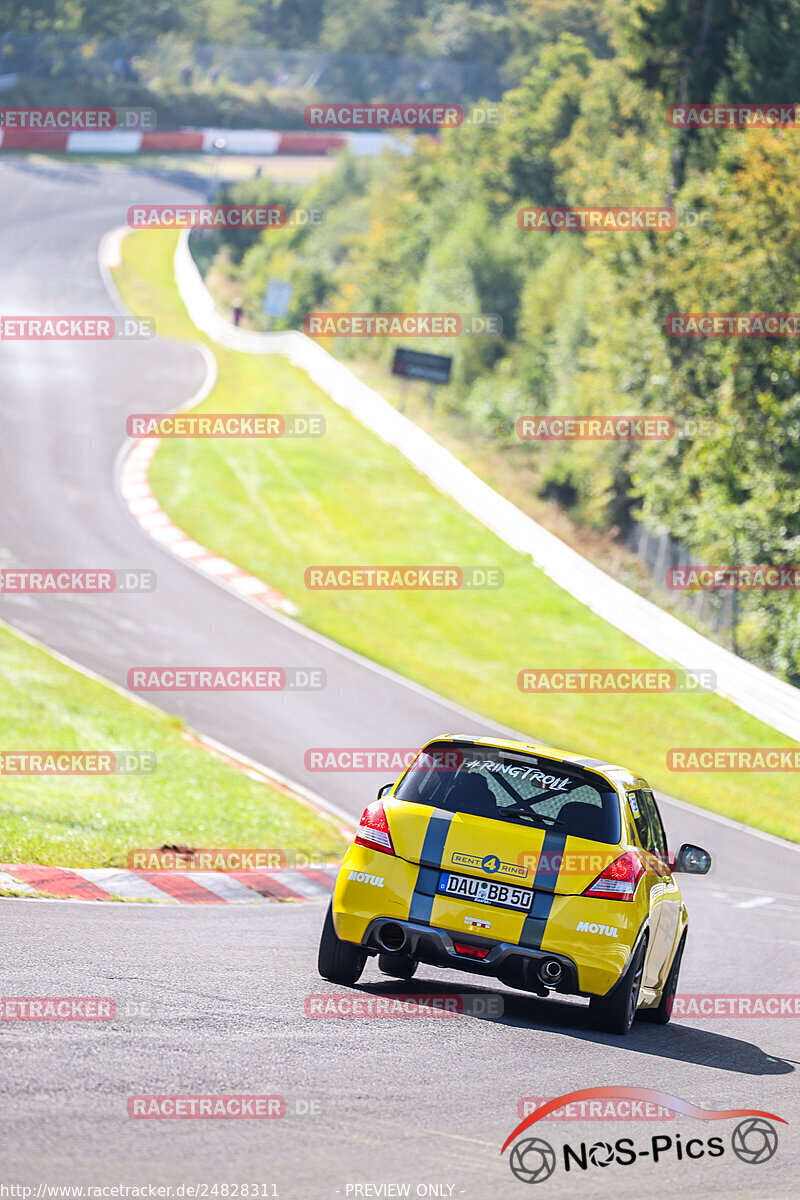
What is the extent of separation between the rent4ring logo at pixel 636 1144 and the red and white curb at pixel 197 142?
5755cm

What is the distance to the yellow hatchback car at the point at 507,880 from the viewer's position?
7527 millimetres

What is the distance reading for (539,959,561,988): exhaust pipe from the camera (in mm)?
7496

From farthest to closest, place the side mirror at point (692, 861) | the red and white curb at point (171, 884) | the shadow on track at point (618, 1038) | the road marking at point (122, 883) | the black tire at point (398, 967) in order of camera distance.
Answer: the road marking at point (122, 883) → the red and white curb at point (171, 884) → the black tire at point (398, 967) → the side mirror at point (692, 861) → the shadow on track at point (618, 1038)

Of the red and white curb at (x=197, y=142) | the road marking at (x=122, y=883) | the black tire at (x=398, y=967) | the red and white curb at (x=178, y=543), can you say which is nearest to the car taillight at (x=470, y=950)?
the black tire at (x=398, y=967)

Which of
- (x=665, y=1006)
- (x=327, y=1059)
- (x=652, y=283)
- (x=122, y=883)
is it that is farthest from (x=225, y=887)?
(x=652, y=283)

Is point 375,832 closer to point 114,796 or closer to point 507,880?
point 507,880

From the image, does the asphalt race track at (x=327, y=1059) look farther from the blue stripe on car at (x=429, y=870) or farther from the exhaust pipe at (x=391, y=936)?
the blue stripe on car at (x=429, y=870)

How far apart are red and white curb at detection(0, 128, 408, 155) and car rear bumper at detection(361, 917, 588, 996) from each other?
55961 mm

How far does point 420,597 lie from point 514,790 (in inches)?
836

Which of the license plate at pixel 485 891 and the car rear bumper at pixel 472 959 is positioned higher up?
the license plate at pixel 485 891

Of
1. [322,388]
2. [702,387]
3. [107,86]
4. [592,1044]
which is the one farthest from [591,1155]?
[107,86]

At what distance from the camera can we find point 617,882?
762cm

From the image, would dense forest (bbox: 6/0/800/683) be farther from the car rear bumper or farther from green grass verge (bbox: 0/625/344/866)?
the car rear bumper

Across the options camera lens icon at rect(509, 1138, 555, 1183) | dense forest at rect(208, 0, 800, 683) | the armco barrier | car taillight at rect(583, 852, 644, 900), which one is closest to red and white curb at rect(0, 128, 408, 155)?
dense forest at rect(208, 0, 800, 683)
